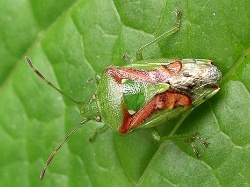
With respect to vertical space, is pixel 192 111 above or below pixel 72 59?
below

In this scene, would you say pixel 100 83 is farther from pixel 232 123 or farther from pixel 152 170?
pixel 232 123

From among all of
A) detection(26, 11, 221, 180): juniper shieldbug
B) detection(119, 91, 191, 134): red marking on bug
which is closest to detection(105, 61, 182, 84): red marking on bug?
detection(26, 11, 221, 180): juniper shieldbug

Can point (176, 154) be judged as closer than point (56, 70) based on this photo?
Yes

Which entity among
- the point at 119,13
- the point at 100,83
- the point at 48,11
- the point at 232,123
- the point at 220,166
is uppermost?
the point at 48,11

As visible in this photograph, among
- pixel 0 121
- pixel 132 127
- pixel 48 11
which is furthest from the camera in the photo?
pixel 0 121

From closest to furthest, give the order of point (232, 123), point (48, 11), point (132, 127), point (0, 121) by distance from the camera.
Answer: point (232, 123), point (132, 127), point (48, 11), point (0, 121)

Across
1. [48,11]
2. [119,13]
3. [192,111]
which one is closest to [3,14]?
[48,11]

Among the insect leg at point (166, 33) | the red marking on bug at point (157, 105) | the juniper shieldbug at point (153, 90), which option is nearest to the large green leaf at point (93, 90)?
the insect leg at point (166, 33)

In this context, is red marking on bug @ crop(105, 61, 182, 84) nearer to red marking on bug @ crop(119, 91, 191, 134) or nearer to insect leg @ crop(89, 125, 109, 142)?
red marking on bug @ crop(119, 91, 191, 134)
